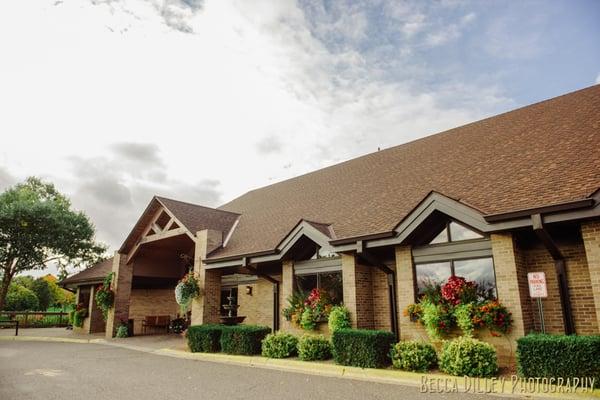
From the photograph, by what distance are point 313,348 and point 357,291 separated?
2.00m

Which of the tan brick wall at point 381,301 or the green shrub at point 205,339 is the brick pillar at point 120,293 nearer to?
the green shrub at point 205,339

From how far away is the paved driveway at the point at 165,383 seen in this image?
719 centimetres

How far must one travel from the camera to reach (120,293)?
19016 mm

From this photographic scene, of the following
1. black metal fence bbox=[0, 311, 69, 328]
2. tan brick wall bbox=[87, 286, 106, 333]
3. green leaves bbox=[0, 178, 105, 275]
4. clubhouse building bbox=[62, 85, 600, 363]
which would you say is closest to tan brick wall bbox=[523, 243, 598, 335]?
clubhouse building bbox=[62, 85, 600, 363]

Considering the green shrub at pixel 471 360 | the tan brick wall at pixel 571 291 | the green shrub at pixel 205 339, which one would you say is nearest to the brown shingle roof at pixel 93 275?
the green shrub at pixel 205 339

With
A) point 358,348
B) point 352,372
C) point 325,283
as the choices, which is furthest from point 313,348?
point 325,283

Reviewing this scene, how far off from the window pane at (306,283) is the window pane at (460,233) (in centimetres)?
469

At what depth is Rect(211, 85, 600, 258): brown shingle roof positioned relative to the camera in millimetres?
9195

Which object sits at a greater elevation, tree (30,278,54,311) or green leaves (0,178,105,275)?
green leaves (0,178,105,275)

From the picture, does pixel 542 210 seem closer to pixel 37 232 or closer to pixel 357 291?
pixel 357 291

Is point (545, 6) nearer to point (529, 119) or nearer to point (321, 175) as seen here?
point (529, 119)

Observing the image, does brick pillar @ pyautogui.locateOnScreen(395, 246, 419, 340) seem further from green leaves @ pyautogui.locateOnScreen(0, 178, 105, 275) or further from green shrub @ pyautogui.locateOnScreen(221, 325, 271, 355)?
green leaves @ pyautogui.locateOnScreen(0, 178, 105, 275)

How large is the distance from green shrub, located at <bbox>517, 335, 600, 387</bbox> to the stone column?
3.23 meters

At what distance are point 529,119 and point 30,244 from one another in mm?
30912
